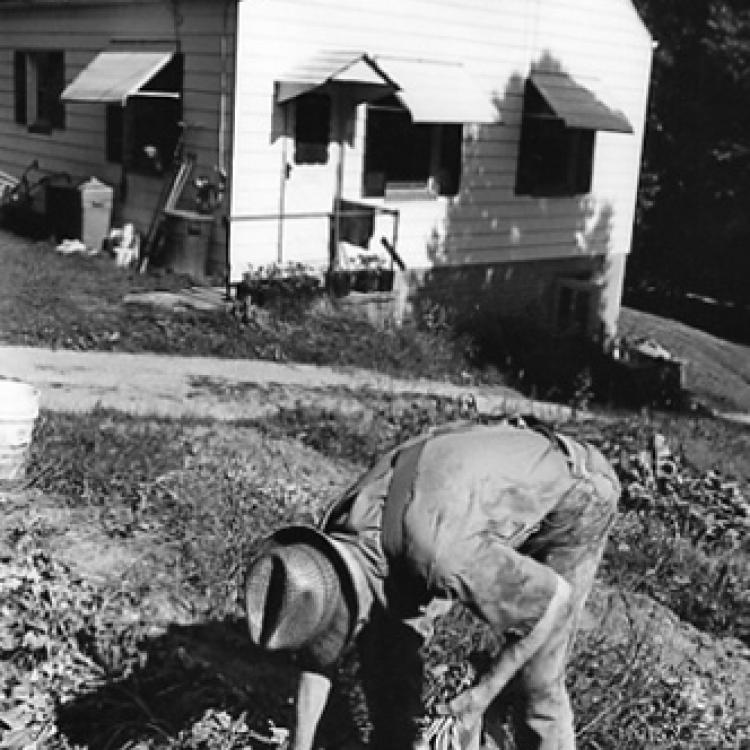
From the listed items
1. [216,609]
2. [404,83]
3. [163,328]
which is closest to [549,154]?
[404,83]

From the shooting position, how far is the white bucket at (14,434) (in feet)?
21.0

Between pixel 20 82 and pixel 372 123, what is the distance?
552cm

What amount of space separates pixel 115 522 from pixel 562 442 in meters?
2.94

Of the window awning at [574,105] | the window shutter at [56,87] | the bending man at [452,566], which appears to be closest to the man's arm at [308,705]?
the bending man at [452,566]

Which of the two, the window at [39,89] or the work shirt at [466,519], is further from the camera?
the window at [39,89]

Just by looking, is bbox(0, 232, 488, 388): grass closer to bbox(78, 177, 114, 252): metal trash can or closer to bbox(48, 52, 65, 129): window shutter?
bbox(78, 177, 114, 252): metal trash can

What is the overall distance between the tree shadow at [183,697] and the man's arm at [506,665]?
107 centimetres

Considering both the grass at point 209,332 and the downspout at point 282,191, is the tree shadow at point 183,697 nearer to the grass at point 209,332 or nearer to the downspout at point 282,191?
the grass at point 209,332

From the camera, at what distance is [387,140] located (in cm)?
1578

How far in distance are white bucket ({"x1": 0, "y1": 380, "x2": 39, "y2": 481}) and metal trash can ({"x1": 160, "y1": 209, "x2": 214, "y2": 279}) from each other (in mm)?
7496

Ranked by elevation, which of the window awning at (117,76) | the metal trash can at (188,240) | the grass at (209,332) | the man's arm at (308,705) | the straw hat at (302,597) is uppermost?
the window awning at (117,76)

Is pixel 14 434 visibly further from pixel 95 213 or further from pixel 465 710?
pixel 95 213

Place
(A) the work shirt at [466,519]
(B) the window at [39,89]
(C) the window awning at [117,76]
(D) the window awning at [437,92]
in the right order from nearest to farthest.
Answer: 1. (A) the work shirt at [466,519]
2. (C) the window awning at [117,76]
3. (D) the window awning at [437,92]
4. (B) the window at [39,89]

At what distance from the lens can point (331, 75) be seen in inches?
539
